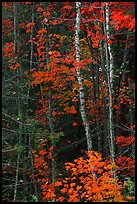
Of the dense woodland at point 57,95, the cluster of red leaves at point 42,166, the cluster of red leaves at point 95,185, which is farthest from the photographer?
the cluster of red leaves at point 42,166

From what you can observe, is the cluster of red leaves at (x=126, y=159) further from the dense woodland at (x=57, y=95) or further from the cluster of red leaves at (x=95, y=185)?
the cluster of red leaves at (x=95, y=185)

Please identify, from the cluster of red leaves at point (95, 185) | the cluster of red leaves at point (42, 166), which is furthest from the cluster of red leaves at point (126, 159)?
the cluster of red leaves at point (42, 166)

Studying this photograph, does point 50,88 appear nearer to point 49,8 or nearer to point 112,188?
point 49,8

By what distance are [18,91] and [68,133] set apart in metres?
4.69

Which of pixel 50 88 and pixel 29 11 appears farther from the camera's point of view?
pixel 29 11

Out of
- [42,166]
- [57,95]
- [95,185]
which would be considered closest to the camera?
[95,185]

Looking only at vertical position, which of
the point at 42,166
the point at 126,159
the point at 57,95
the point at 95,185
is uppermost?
the point at 57,95

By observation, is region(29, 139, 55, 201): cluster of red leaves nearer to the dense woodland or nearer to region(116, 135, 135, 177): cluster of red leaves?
the dense woodland

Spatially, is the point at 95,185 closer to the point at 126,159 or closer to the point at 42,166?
the point at 126,159

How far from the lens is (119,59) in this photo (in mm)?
13094

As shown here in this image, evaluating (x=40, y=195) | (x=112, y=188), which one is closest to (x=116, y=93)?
(x=40, y=195)

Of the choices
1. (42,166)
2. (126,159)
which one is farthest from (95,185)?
(42,166)

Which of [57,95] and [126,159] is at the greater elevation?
[57,95]

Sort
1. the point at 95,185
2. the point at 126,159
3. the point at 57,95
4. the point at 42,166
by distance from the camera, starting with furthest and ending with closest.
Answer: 1. the point at 42,166
2. the point at 57,95
3. the point at 126,159
4. the point at 95,185
